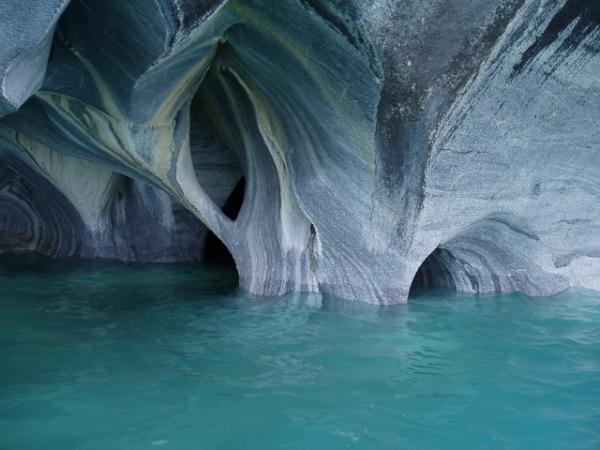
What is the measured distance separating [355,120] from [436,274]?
9.56ft

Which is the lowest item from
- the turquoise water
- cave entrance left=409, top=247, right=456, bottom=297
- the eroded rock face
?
the turquoise water

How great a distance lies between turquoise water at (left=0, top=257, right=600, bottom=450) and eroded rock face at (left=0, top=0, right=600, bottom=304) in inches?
24.6

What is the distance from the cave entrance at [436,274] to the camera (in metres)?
6.71

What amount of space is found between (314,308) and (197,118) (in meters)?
3.70

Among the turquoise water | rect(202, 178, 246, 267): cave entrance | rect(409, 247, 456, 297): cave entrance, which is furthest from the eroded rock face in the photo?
rect(202, 178, 246, 267): cave entrance

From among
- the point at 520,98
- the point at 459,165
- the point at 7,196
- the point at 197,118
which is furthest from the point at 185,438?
the point at 7,196

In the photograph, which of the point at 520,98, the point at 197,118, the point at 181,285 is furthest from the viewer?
the point at 197,118

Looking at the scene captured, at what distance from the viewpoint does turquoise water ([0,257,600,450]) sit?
3084 millimetres

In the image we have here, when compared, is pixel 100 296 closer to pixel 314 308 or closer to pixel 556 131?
pixel 314 308

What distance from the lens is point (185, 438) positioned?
2.98 metres

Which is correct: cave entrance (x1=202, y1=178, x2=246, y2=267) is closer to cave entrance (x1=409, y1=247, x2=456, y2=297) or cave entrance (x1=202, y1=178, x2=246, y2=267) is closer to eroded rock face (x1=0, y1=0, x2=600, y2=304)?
eroded rock face (x1=0, y1=0, x2=600, y2=304)

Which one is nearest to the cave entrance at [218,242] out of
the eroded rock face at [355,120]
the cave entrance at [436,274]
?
the eroded rock face at [355,120]

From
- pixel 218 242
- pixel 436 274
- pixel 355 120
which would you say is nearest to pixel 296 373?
pixel 355 120

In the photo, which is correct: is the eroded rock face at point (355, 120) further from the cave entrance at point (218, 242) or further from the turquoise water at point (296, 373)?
the cave entrance at point (218, 242)
